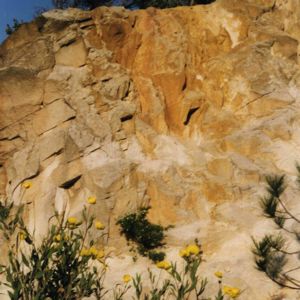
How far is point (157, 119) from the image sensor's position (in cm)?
1125

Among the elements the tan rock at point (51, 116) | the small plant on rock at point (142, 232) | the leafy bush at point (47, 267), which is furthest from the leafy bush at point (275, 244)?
the tan rock at point (51, 116)

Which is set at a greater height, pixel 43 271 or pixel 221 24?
pixel 221 24

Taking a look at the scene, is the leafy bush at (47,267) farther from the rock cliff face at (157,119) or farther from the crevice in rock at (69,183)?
the crevice in rock at (69,183)

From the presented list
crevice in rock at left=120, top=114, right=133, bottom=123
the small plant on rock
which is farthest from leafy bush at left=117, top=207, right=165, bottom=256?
crevice in rock at left=120, top=114, right=133, bottom=123

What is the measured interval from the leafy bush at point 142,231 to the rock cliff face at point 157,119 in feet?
0.89

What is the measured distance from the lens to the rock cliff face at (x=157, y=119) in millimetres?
9430

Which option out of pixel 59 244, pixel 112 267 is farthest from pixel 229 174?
pixel 59 244

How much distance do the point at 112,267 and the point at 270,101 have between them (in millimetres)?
6803

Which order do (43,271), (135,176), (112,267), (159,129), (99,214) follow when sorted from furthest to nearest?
(159,129) < (135,176) < (99,214) < (112,267) < (43,271)

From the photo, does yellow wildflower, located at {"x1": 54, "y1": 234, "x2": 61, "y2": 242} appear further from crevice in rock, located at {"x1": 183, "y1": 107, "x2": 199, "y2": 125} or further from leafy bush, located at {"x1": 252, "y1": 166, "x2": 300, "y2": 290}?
crevice in rock, located at {"x1": 183, "y1": 107, "x2": 199, "y2": 125}

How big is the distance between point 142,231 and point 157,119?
369cm

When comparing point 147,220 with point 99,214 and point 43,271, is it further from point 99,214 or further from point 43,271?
point 43,271

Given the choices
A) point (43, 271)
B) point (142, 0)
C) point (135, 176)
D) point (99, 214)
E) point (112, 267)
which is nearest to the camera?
point (43, 271)

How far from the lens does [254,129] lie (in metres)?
11.2
